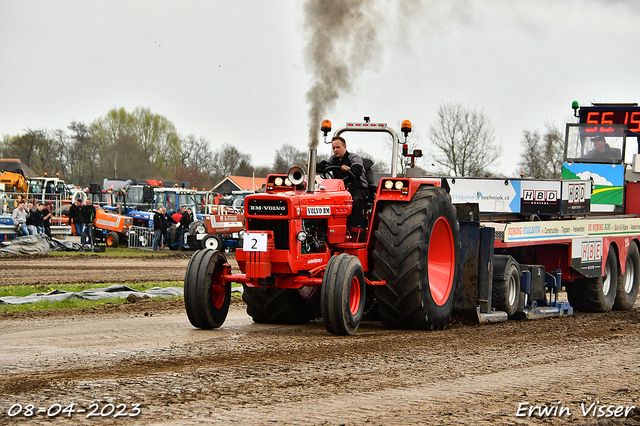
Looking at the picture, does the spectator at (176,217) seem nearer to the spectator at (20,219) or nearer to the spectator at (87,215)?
the spectator at (87,215)

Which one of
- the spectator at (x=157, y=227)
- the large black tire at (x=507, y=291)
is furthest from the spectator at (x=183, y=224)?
the large black tire at (x=507, y=291)

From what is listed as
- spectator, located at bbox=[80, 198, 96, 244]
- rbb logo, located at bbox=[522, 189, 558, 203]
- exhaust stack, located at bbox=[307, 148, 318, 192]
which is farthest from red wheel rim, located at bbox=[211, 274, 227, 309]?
spectator, located at bbox=[80, 198, 96, 244]

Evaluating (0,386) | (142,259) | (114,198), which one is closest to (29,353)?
(0,386)

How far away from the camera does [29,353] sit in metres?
6.63

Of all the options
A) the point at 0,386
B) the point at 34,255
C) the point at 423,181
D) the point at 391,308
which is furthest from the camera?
the point at 34,255

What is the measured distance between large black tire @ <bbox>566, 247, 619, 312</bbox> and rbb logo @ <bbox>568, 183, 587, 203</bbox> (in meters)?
1.01

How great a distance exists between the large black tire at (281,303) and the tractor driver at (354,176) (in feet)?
3.20

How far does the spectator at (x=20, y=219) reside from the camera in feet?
78.9

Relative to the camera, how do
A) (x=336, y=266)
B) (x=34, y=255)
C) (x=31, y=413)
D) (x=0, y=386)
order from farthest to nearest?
(x=34, y=255), (x=336, y=266), (x=0, y=386), (x=31, y=413)

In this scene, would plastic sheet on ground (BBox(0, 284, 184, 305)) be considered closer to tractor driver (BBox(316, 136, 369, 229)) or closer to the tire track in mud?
the tire track in mud

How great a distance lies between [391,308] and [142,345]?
9.23 ft

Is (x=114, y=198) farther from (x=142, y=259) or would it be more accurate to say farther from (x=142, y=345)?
(x=142, y=345)

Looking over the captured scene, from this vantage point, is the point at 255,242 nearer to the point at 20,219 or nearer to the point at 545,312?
the point at 545,312

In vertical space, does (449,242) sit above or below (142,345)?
above
